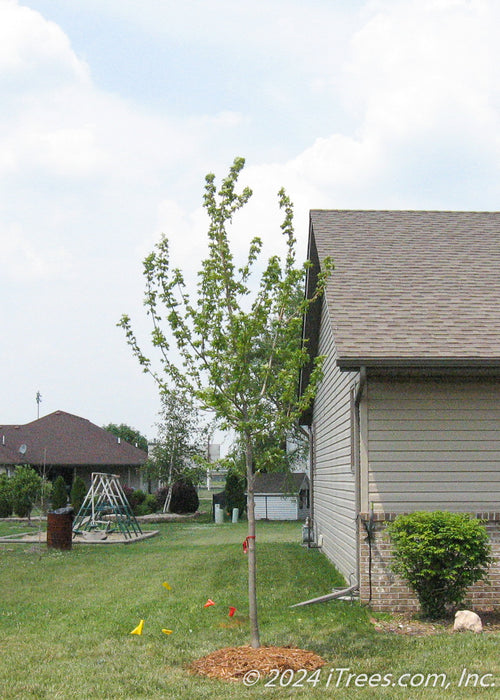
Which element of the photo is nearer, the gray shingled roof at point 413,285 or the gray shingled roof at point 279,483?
the gray shingled roof at point 413,285

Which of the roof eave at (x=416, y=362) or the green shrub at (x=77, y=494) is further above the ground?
the roof eave at (x=416, y=362)

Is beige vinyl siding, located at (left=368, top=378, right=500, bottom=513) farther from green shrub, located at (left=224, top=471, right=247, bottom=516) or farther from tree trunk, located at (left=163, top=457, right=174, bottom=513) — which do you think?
tree trunk, located at (left=163, top=457, right=174, bottom=513)

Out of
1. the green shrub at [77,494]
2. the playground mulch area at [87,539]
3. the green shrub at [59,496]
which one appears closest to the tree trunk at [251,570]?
the playground mulch area at [87,539]

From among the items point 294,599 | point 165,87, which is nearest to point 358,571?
point 294,599

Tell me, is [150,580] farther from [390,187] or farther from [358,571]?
[390,187]

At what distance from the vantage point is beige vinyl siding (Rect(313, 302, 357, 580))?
1054 cm

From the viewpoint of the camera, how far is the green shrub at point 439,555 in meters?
7.78

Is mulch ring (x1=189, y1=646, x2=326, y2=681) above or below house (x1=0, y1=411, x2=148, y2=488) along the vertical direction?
below

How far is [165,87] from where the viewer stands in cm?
1005

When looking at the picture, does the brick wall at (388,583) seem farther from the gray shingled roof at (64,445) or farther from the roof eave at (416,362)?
the gray shingled roof at (64,445)

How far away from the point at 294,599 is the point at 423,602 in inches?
75.1

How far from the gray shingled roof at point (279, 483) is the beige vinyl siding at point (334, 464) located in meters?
17.5

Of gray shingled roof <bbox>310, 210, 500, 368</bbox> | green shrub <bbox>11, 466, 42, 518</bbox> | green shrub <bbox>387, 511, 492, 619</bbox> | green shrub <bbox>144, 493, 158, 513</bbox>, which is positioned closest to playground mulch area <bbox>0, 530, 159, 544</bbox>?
green shrub <bbox>11, 466, 42, 518</bbox>

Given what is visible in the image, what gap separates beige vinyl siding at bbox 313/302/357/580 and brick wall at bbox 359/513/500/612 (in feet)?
2.50
